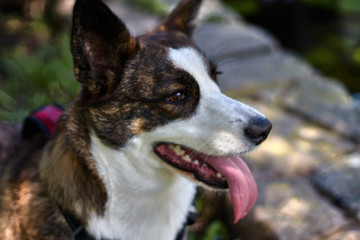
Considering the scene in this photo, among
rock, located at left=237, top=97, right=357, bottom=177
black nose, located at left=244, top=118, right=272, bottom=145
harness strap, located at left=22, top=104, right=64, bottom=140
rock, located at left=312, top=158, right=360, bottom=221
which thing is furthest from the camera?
rock, located at left=237, top=97, right=357, bottom=177

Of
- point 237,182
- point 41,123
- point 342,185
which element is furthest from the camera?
point 342,185

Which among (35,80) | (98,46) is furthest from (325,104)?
(35,80)

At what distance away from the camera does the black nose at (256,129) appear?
1.91 meters

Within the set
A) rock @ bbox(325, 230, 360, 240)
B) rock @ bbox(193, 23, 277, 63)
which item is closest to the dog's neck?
rock @ bbox(325, 230, 360, 240)

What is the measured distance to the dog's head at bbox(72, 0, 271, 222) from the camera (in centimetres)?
193

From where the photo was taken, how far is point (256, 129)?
1.91 meters

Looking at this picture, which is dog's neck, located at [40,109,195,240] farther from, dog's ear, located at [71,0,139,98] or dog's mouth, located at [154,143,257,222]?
dog's ear, located at [71,0,139,98]

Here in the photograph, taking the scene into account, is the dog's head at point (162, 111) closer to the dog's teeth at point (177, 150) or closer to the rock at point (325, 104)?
the dog's teeth at point (177, 150)

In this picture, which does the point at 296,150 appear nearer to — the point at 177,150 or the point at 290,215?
the point at 290,215

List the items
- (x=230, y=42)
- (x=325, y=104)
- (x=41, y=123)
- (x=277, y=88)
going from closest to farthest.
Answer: (x=41, y=123) → (x=325, y=104) → (x=277, y=88) → (x=230, y=42)

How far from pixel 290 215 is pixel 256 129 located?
948 mm

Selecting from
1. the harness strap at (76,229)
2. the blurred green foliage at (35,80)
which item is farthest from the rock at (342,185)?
the blurred green foliage at (35,80)

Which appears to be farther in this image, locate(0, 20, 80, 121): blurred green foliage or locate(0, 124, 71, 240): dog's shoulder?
locate(0, 20, 80, 121): blurred green foliage

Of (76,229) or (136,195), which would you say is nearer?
(76,229)
